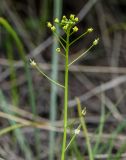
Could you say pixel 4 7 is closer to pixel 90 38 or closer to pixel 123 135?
pixel 90 38

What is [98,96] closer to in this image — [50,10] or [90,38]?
[90,38]

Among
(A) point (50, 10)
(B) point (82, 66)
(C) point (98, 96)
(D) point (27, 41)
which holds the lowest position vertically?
(C) point (98, 96)

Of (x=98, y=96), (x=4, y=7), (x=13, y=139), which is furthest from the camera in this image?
(x=4, y=7)

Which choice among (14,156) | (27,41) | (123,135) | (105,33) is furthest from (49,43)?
(14,156)

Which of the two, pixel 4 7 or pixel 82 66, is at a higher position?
pixel 4 7

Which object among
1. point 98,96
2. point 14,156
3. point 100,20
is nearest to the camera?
point 14,156

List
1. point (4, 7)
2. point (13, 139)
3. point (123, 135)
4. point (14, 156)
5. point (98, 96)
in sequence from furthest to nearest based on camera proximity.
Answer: point (4, 7) → point (98, 96) → point (123, 135) → point (13, 139) → point (14, 156)

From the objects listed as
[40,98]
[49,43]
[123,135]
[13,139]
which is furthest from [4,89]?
[123,135]

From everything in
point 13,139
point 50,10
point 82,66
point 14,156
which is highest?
point 50,10

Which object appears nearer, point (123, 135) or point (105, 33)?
point (123, 135)
